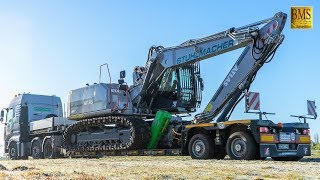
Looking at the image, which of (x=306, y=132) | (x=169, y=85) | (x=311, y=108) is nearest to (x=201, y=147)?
(x=306, y=132)

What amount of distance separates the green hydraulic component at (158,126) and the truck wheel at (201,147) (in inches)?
90.9

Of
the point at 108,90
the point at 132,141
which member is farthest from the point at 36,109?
the point at 132,141

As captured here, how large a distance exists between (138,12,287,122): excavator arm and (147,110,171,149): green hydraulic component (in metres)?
1.37

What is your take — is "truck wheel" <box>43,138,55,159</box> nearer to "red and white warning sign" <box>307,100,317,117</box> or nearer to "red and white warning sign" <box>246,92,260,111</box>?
"red and white warning sign" <box>246,92,260,111</box>

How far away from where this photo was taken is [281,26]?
16.3 meters

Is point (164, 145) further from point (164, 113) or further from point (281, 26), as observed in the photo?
point (281, 26)

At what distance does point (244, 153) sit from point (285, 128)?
2.05 meters

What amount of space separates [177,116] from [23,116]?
12026 mm

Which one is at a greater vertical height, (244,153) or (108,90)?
(108,90)

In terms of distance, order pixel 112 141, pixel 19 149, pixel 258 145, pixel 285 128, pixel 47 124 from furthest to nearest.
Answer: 1. pixel 19 149
2. pixel 47 124
3. pixel 112 141
4. pixel 285 128
5. pixel 258 145

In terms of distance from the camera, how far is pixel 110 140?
20703mm

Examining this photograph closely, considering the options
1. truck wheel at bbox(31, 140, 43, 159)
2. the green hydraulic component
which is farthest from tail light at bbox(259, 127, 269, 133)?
truck wheel at bbox(31, 140, 43, 159)

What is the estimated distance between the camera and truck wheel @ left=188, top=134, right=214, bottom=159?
16.2m

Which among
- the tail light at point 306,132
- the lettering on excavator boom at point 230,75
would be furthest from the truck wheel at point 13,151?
the tail light at point 306,132
